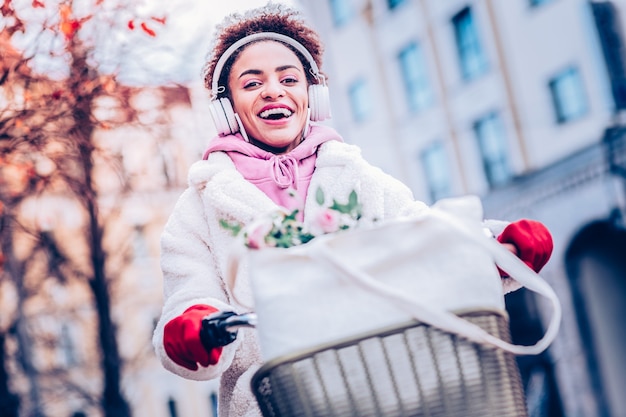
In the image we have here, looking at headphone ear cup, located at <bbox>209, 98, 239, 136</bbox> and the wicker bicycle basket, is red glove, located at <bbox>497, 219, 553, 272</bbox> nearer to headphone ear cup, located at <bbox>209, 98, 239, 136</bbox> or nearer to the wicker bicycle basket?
the wicker bicycle basket

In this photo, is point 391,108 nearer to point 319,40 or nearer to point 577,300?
point 577,300

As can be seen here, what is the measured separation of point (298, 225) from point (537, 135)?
18569 millimetres

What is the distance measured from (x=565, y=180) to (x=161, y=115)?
10148 mm

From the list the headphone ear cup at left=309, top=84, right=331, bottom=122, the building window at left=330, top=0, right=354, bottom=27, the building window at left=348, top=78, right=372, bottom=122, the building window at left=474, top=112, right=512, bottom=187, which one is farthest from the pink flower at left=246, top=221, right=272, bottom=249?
the building window at left=330, top=0, right=354, bottom=27

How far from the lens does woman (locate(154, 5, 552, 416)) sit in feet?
9.20

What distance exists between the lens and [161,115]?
11.9 m

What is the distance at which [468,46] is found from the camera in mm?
22484

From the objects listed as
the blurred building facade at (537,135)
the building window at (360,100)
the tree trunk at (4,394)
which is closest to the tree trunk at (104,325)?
the tree trunk at (4,394)

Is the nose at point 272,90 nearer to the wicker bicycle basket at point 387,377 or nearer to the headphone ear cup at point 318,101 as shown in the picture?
the headphone ear cup at point 318,101

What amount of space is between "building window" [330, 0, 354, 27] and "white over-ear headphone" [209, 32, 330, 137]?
74.6ft

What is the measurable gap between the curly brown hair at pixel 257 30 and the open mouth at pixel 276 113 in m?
0.18

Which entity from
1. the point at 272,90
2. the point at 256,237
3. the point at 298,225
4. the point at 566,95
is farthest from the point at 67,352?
the point at 256,237

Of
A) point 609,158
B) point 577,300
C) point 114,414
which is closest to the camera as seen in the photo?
point 114,414

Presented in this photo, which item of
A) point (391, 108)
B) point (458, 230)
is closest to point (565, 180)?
point (391, 108)
